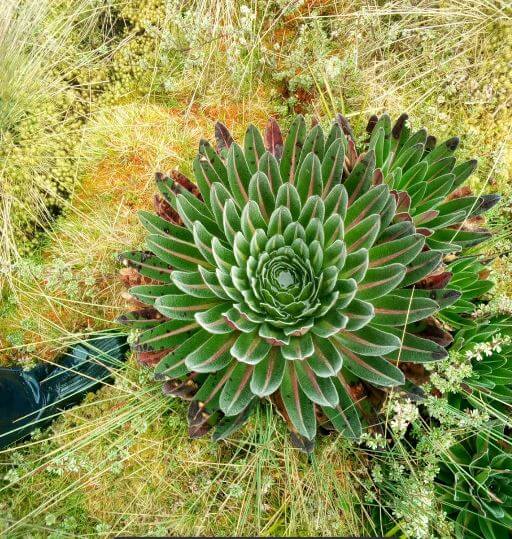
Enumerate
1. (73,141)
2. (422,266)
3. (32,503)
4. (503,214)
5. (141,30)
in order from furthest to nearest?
1. (141,30)
2. (73,141)
3. (503,214)
4. (32,503)
5. (422,266)

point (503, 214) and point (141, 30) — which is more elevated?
point (141, 30)

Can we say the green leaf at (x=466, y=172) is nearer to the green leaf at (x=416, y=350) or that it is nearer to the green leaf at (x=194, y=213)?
the green leaf at (x=416, y=350)

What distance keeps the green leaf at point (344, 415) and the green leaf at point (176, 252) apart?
32.3 inches

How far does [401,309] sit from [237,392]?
76cm

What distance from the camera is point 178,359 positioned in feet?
7.00

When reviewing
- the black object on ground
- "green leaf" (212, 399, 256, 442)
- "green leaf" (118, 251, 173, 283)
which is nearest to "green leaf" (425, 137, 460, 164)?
"green leaf" (118, 251, 173, 283)

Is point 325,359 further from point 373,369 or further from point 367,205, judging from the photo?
point 367,205

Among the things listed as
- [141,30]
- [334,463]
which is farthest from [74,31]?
[334,463]

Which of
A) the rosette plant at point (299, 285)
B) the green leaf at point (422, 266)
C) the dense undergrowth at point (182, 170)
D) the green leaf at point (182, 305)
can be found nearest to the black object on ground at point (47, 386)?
the dense undergrowth at point (182, 170)

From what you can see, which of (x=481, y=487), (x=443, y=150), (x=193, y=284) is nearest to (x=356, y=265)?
(x=193, y=284)

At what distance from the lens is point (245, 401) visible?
203 centimetres

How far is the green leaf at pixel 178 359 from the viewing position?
211cm

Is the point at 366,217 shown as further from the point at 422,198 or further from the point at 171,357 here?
the point at 171,357

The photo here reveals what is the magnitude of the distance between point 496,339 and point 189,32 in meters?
2.79
